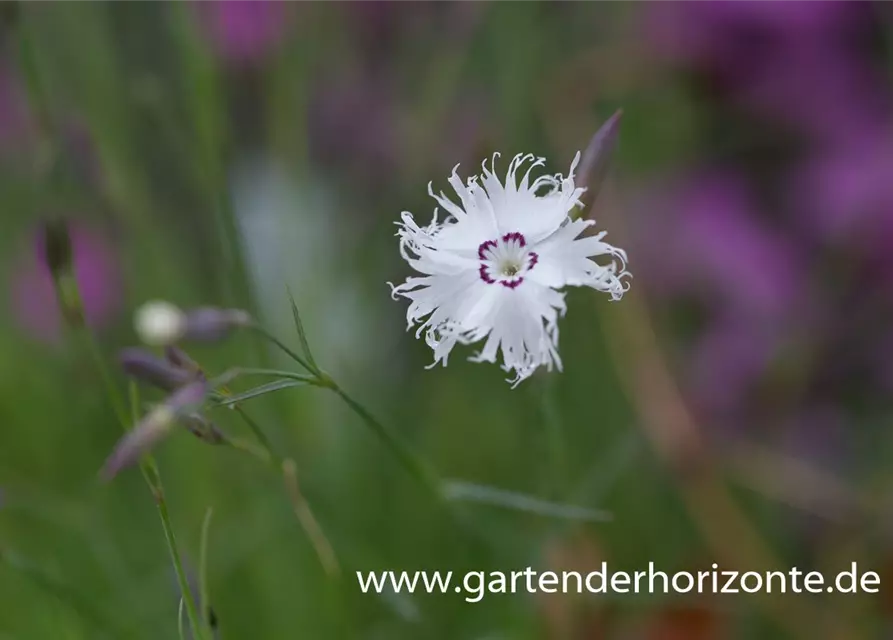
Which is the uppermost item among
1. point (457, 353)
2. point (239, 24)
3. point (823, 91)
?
point (239, 24)

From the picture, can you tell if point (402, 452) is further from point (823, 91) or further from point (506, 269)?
point (823, 91)

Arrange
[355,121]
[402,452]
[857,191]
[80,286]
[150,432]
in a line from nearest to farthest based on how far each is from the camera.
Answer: [150,432] → [402,452] → [857,191] → [80,286] → [355,121]

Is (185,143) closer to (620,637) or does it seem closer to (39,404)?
(39,404)

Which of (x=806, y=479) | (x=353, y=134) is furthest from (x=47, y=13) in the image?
(x=806, y=479)

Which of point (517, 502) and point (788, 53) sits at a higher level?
point (788, 53)

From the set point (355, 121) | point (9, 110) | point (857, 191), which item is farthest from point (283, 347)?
point (9, 110)

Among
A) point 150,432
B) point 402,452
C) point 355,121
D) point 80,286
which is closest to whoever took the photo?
point 150,432

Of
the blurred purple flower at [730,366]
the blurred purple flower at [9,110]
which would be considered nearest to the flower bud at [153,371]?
the blurred purple flower at [730,366]
